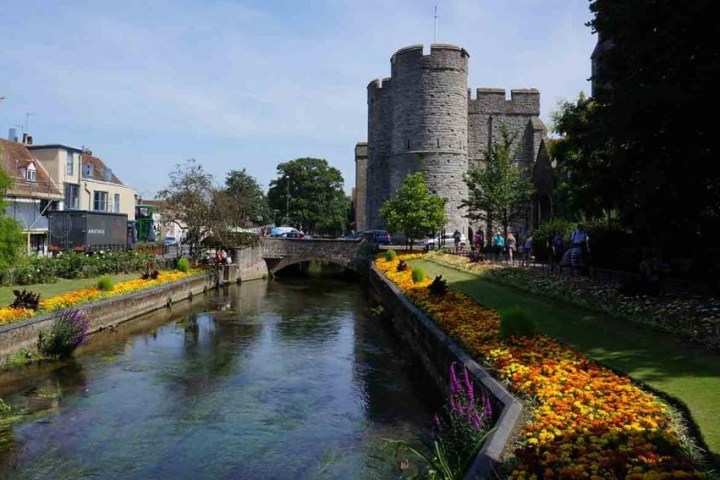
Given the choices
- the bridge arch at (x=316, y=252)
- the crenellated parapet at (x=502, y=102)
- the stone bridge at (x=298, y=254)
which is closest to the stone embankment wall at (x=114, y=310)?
the stone bridge at (x=298, y=254)

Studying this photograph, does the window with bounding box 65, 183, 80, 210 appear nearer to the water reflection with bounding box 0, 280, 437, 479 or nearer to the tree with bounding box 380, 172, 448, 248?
the tree with bounding box 380, 172, 448, 248

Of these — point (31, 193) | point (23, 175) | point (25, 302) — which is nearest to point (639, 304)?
point (25, 302)

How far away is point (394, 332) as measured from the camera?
22.4 metres

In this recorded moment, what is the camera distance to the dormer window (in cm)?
4009

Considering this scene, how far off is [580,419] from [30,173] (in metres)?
41.6

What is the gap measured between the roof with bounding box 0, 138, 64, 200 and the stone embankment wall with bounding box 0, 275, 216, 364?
12.4 meters

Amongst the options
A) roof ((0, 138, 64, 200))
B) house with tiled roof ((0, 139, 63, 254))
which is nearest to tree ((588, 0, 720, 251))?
house with tiled roof ((0, 139, 63, 254))

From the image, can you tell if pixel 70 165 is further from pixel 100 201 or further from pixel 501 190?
pixel 501 190

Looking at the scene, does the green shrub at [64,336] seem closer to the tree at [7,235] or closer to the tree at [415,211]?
the tree at [7,235]

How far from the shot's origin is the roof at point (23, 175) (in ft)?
123

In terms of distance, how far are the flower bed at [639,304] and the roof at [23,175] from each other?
2982 cm

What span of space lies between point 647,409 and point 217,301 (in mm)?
26502

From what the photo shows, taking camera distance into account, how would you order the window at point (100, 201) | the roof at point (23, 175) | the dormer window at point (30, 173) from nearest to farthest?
the roof at point (23, 175) < the dormer window at point (30, 173) < the window at point (100, 201)

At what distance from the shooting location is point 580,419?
707 cm
